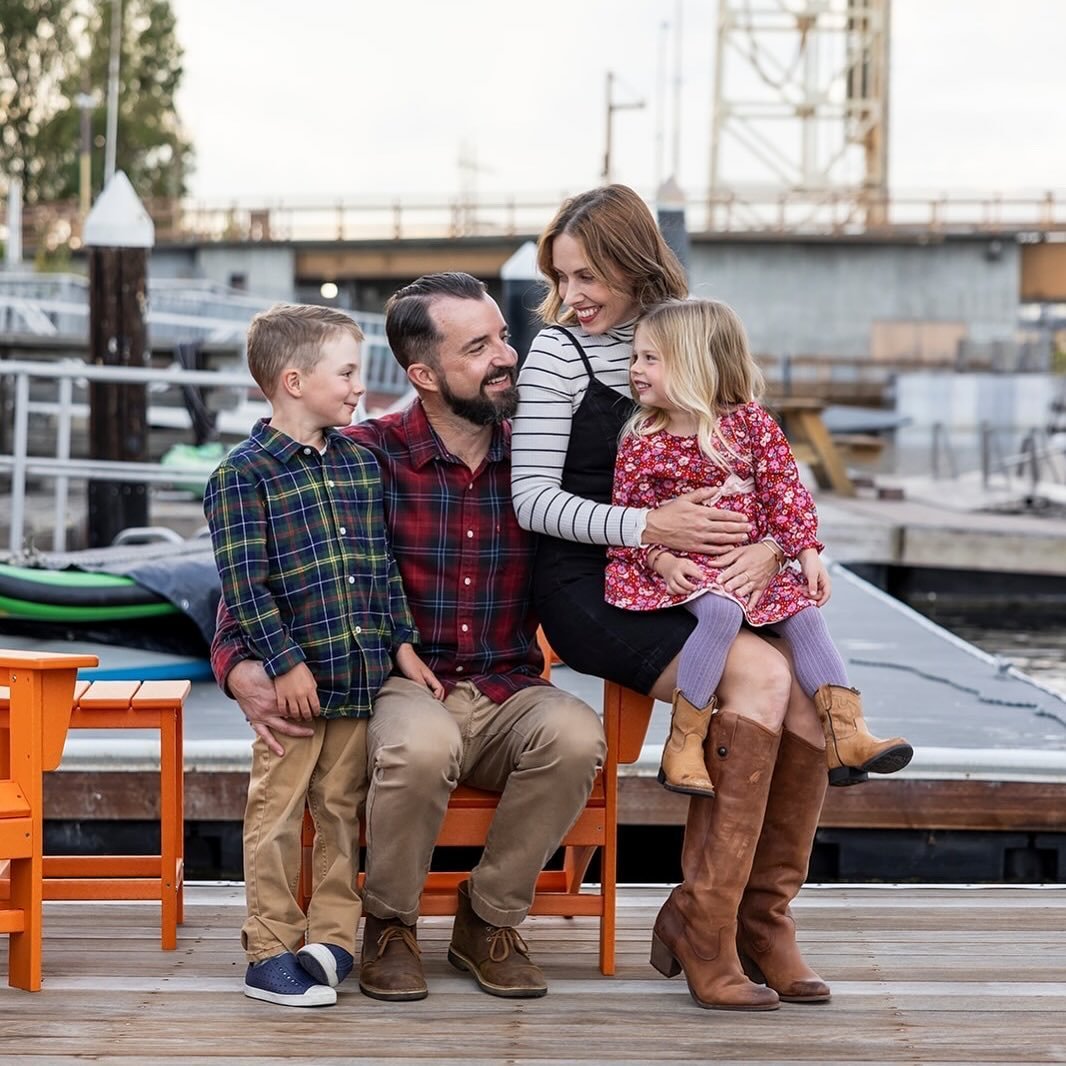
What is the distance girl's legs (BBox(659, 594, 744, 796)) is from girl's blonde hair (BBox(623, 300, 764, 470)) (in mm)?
304

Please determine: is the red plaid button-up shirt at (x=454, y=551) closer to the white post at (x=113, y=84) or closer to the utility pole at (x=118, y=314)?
the utility pole at (x=118, y=314)

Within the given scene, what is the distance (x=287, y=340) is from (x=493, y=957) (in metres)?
1.24

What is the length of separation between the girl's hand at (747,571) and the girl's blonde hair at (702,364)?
0.56ft

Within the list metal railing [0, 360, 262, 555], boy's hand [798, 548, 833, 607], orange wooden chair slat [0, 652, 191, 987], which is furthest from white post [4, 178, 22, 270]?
boy's hand [798, 548, 833, 607]

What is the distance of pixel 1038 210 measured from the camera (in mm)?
36281

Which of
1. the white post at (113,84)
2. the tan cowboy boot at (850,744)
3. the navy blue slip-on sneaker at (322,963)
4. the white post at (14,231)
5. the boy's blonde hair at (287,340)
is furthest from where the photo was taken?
the white post at (113,84)

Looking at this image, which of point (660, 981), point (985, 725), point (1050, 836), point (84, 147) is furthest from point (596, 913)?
point (84, 147)

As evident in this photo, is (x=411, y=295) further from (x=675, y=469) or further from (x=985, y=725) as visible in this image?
(x=985, y=725)

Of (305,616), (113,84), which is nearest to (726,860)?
(305,616)

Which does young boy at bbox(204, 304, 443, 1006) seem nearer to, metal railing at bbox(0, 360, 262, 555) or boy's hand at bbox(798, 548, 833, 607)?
boy's hand at bbox(798, 548, 833, 607)

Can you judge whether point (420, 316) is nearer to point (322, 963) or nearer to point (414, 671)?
point (414, 671)

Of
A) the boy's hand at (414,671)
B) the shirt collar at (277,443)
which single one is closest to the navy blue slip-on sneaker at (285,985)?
the boy's hand at (414,671)

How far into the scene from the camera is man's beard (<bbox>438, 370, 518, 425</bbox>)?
3.35 meters

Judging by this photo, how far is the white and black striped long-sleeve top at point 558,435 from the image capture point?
3.23 metres
